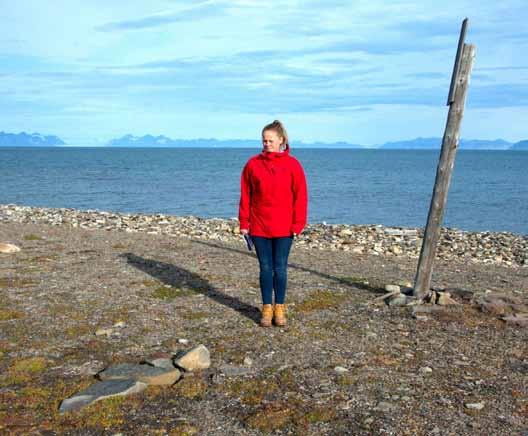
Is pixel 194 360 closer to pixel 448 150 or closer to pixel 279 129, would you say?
pixel 279 129

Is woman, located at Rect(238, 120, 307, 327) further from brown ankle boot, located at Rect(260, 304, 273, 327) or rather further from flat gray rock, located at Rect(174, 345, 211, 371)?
flat gray rock, located at Rect(174, 345, 211, 371)

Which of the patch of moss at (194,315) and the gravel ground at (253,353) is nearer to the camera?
the gravel ground at (253,353)

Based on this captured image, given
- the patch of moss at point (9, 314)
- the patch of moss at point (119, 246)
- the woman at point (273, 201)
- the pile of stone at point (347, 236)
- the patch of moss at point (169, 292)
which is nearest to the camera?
A: the woman at point (273, 201)

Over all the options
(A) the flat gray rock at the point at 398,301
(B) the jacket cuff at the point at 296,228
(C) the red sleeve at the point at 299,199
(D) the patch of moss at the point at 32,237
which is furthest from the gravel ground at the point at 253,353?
(D) the patch of moss at the point at 32,237

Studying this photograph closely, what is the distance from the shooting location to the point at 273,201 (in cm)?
805

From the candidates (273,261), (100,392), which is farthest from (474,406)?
(100,392)

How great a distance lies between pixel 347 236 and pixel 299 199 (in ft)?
45.9

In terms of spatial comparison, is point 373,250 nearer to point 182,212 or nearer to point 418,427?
point 418,427

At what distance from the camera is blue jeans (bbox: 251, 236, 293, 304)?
27.1 ft

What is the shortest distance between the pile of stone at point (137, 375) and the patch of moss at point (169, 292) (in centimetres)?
312

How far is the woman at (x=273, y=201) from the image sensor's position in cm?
796

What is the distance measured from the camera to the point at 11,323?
8.58 m

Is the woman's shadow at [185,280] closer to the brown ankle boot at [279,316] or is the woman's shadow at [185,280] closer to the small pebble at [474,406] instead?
the brown ankle boot at [279,316]

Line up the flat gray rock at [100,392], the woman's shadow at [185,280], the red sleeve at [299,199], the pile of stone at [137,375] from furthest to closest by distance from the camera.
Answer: the woman's shadow at [185,280], the red sleeve at [299,199], the pile of stone at [137,375], the flat gray rock at [100,392]
